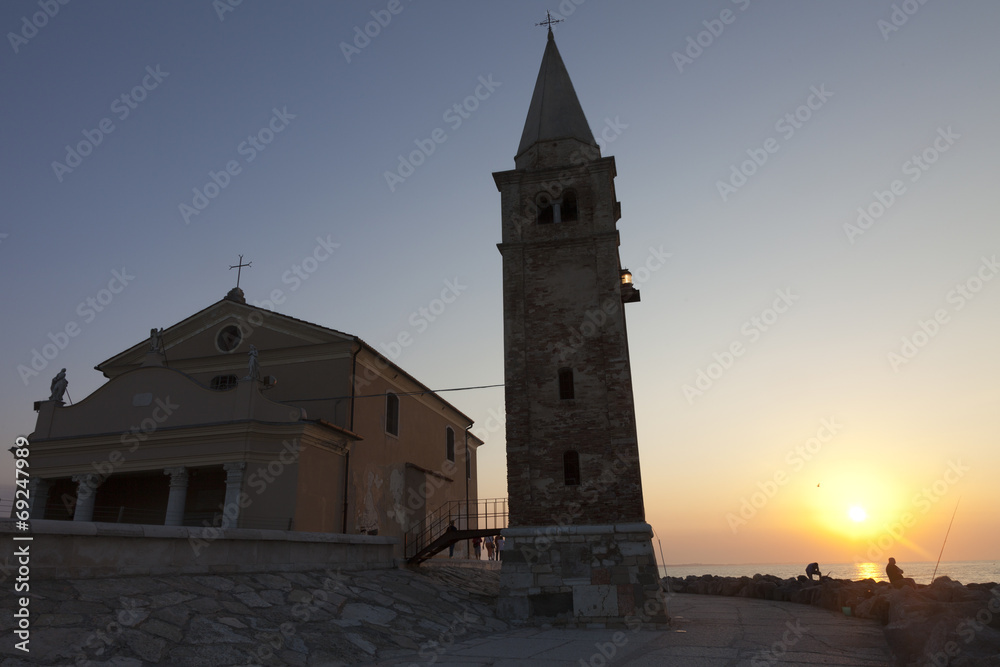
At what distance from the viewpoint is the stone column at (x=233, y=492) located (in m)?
17.8

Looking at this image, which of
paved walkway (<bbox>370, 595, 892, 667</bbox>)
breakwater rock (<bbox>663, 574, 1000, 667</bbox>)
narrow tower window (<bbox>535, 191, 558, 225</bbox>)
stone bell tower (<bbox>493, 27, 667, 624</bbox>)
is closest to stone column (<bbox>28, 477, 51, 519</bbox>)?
stone bell tower (<bbox>493, 27, 667, 624</bbox>)

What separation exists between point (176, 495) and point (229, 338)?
710 cm

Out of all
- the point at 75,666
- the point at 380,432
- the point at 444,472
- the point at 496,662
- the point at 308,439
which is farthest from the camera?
the point at 444,472

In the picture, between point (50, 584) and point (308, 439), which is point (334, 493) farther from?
point (50, 584)

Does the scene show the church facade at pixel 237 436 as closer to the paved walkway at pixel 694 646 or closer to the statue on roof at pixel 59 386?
the statue on roof at pixel 59 386

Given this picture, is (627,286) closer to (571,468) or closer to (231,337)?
(571,468)

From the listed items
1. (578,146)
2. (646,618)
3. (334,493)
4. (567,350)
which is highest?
(578,146)

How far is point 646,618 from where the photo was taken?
15531mm

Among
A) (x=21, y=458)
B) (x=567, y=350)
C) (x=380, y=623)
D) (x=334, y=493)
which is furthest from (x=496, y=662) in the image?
(x=21, y=458)

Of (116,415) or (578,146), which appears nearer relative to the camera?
(116,415)

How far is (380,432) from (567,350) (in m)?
8.55

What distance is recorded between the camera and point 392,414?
25.1 meters

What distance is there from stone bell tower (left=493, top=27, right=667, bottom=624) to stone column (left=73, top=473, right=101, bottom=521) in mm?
12387

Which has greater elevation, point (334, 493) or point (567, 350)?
point (567, 350)
